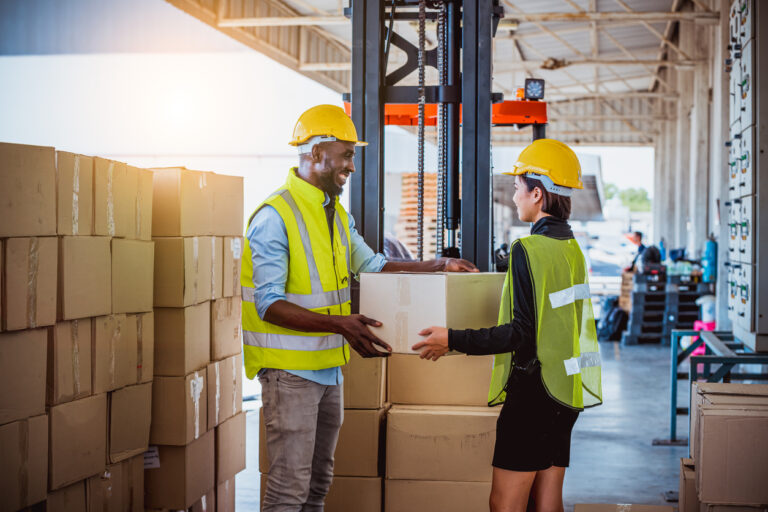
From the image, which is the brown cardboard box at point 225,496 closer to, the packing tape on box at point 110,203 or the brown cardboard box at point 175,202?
the brown cardboard box at point 175,202

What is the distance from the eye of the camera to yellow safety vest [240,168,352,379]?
9.58 feet

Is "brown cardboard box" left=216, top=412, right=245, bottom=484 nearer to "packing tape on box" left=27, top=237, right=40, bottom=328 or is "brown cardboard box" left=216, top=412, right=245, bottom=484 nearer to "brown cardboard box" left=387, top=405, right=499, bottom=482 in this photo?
"brown cardboard box" left=387, top=405, right=499, bottom=482

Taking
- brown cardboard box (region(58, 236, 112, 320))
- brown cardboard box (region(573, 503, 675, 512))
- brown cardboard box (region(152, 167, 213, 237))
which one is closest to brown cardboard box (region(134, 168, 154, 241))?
brown cardboard box (region(152, 167, 213, 237))

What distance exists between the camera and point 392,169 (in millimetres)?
18016

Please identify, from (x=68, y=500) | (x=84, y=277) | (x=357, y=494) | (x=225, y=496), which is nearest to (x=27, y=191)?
(x=84, y=277)

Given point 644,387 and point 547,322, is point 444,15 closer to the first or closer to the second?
point 547,322

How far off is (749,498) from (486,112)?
217 cm

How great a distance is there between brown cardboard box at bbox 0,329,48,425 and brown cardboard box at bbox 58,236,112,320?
187 mm

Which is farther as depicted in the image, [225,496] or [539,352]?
[225,496]

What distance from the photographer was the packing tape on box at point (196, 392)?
3.94m

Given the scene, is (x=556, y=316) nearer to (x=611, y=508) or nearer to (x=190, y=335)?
(x=611, y=508)

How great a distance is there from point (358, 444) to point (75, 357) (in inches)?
56.2

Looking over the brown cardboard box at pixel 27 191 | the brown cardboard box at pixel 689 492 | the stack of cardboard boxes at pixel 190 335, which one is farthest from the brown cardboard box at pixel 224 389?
the brown cardboard box at pixel 689 492

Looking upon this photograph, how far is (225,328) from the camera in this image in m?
4.32
